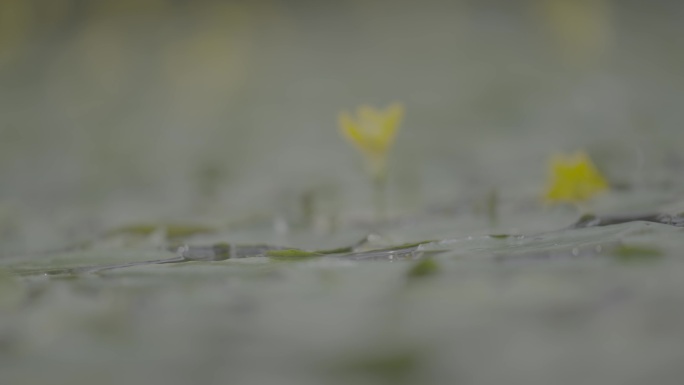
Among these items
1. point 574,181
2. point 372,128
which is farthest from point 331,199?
point 574,181

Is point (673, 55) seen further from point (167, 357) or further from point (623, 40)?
point (167, 357)

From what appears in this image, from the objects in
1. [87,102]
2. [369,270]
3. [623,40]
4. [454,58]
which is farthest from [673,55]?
[87,102]

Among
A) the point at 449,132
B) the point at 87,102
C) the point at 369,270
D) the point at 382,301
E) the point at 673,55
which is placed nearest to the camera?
the point at 382,301

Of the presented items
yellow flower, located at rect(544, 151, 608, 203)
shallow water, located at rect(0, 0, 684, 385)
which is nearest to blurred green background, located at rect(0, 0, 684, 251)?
shallow water, located at rect(0, 0, 684, 385)

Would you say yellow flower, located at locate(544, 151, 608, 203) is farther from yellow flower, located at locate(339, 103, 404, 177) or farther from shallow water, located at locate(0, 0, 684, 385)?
yellow flower, located at locate(339, 103, 404, 177)

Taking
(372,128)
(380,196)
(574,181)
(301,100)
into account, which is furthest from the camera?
(301,100)

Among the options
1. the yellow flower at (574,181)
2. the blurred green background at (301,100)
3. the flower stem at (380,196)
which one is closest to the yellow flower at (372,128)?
the flower stem at (380,196)

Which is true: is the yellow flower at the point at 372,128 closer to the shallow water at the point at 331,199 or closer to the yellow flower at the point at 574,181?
the shallow water at the point at 331,199

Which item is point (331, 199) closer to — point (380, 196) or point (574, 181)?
point (380, 196)

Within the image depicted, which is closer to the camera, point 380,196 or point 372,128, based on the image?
point 372,128
